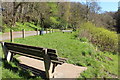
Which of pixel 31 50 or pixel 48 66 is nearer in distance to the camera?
pixel 48 66

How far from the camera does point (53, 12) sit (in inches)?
1398

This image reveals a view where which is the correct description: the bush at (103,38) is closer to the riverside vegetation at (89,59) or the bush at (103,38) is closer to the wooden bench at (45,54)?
the riverside vegetation at (89,59)

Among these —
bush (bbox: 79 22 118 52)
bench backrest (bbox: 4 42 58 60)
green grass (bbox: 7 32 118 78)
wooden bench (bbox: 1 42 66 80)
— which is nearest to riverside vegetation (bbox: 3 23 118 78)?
green grass (bbox: 7 32 118 78)

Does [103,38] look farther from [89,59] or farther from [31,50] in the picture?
[31,50]

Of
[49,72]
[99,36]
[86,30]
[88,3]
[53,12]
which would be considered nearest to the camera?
[49,72]

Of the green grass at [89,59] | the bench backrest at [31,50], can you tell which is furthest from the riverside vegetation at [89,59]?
the bench backrest at [31,50]

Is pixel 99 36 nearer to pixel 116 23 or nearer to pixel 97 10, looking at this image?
pixel 97 10

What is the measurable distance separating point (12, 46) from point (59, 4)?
37291 millimetres

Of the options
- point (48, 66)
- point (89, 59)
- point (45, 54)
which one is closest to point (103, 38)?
point (89, 59)

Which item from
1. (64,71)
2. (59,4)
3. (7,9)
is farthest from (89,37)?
(59,4)

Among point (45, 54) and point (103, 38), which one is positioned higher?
point (45, 54)

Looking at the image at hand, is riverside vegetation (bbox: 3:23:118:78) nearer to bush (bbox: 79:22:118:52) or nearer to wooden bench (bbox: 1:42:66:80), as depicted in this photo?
wooden bench (bbox: 1:42:66:80)

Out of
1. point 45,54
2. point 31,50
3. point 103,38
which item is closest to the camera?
point 45,54

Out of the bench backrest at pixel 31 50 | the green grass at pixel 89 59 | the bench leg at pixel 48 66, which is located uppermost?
the bench backrest at pixel 31 50
